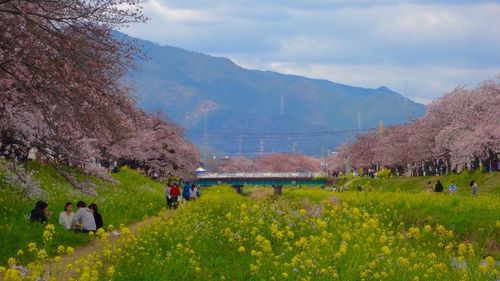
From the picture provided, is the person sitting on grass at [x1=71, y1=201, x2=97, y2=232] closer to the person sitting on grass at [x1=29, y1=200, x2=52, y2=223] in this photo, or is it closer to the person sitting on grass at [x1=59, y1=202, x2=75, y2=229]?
the person sitting on grass at [x1=59, y1=202, x2=75, y2=229]

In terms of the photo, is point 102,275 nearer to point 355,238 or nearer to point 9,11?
point 355,238

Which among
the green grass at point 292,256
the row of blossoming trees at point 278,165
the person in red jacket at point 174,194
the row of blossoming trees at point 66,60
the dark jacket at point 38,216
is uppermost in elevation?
the row of blossoming trees at point 278,165

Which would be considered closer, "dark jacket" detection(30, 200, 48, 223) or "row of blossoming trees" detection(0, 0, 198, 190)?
"row of blossoming trees" detection(0, 0, 198, 190)

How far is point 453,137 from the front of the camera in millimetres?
62688

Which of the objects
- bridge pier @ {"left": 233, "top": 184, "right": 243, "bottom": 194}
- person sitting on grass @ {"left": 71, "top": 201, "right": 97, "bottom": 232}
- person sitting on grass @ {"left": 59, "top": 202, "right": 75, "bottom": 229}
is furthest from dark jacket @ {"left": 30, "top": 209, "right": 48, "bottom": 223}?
bridge pier @ {"left": 233, "top": 184, "right": 243, "bottom": 194}

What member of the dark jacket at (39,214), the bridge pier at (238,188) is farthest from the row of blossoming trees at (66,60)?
the bridge pier at (238,188)

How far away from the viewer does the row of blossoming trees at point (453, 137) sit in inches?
2196

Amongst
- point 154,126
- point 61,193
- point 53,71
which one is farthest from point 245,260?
point 154,126

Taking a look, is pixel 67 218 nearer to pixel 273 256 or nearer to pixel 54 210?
pixel 54 210

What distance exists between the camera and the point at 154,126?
7794 cm

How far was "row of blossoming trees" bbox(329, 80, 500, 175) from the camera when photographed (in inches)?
2196

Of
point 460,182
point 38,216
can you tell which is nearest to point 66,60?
point 38,216

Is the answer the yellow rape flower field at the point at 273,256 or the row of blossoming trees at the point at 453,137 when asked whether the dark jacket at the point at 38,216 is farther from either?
the row of blossoming trees at the point at 453,137

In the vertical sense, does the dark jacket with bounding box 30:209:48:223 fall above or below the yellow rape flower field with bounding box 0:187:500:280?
above
